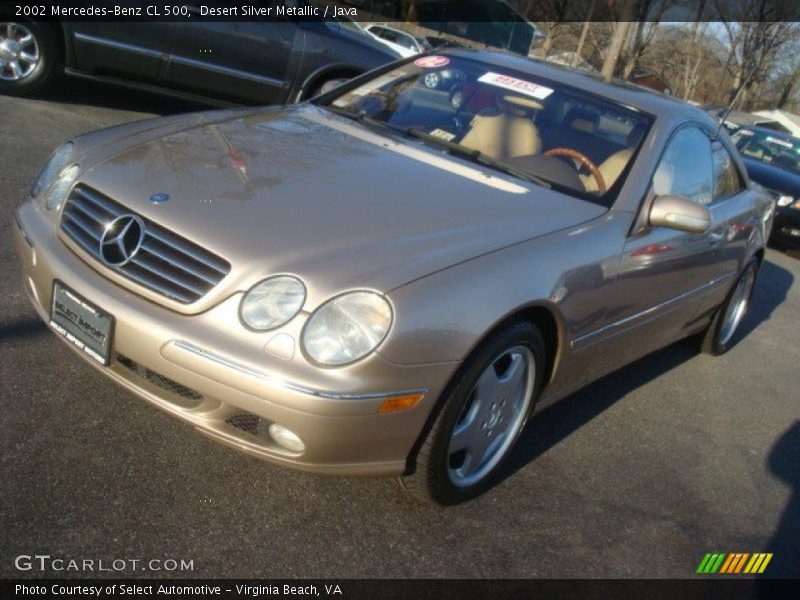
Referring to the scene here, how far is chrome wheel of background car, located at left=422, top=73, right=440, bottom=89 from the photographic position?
407cm

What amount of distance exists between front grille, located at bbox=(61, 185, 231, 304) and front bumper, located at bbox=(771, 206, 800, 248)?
9.19 meters

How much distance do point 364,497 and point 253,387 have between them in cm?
75

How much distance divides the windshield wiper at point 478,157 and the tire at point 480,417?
2.73 ft

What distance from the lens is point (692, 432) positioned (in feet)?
13.5

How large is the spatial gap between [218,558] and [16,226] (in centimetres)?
148

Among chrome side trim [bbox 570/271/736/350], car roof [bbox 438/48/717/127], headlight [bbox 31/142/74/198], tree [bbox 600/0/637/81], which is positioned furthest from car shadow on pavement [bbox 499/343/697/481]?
tree [bbox 600/0/637/81]

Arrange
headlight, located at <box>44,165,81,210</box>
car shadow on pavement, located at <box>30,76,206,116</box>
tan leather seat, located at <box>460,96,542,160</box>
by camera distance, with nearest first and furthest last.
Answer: headlight, located at <box>44,165,81,210</box> < tan leather seat, located at <box>460,96,542,160</box> < car shadow on pavement, located at <box>30,76,206,116</box>

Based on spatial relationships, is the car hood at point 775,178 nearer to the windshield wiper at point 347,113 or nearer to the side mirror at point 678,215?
the side mirror at point 678,215

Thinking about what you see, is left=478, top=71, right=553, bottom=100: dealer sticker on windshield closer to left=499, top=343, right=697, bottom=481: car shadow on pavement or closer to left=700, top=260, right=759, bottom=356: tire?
left=499, top=343, right=697, bottom=481: car shadow on pavement

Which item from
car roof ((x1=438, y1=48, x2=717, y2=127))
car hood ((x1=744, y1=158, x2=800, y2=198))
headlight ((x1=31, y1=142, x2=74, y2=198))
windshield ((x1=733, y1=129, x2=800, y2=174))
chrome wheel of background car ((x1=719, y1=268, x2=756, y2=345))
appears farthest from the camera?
windshield ((x1=733, y1=129, x2=800, y2=174))

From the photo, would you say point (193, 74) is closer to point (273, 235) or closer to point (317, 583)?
point (273, 235)

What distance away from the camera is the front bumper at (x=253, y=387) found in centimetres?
231

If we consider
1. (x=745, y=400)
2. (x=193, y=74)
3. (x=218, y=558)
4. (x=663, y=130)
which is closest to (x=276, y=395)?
(x=218, y=558)

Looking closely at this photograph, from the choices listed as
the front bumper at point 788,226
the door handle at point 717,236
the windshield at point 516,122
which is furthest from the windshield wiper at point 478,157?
the front bumper at point 788,226
